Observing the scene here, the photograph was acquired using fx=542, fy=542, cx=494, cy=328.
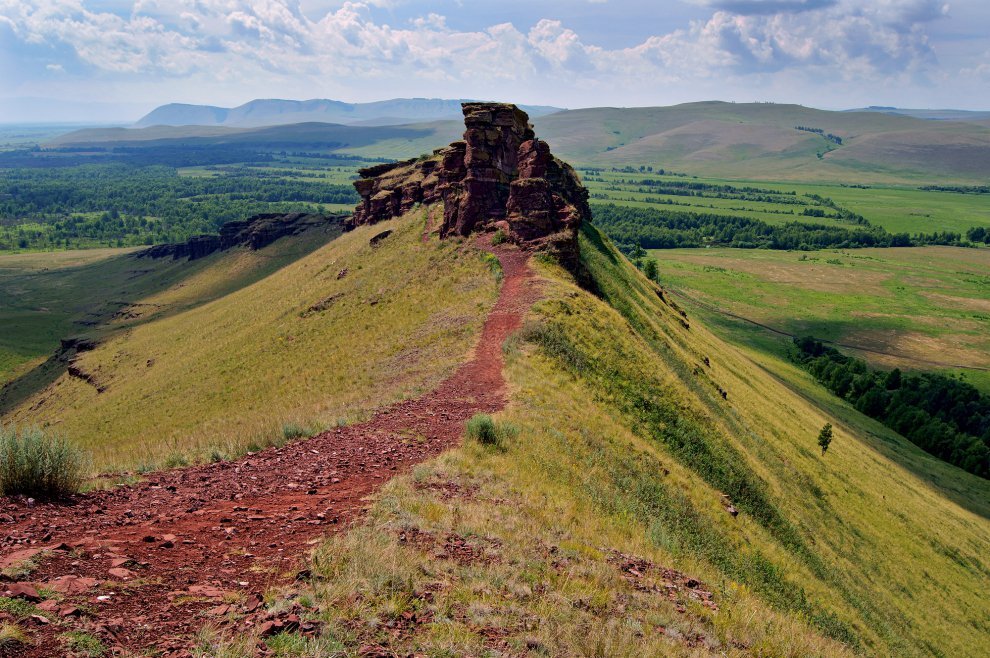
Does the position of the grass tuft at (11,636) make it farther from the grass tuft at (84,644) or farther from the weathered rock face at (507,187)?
the weathered rock face at (507,187)

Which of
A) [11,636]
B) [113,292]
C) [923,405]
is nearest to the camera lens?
[11,636]

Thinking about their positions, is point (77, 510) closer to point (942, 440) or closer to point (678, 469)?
point (678, 469)

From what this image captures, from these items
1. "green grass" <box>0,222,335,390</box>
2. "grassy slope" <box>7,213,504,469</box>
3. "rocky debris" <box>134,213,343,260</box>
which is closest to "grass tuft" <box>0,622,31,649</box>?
A: "grassy slope" <box>7,213,504,469</box>

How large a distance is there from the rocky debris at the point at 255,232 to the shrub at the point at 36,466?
340ft

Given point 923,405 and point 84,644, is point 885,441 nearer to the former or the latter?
point 923,405

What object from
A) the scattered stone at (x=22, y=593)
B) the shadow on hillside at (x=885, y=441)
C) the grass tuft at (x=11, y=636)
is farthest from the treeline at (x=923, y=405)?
the grass tuft at (x=11, y=636)

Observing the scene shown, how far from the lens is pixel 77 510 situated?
12133 mm

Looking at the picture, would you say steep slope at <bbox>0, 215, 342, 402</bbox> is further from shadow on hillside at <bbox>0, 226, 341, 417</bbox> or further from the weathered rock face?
the weathered rock face

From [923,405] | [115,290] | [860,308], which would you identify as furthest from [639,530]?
[860,308]

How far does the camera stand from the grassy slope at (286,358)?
28453mm

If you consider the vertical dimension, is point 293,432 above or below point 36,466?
below

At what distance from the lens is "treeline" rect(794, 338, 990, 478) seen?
249ft

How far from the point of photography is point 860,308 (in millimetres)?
155000

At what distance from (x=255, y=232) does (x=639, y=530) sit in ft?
390
